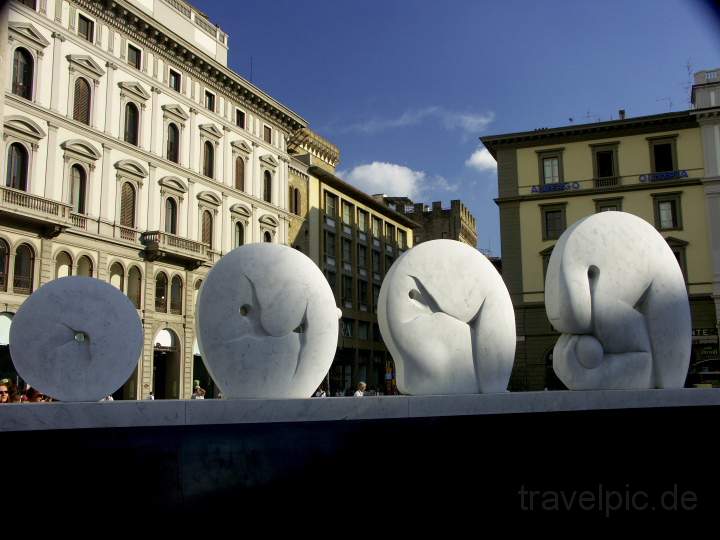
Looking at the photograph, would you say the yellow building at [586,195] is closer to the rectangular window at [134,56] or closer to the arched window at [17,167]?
the rectangular window at [134,56]

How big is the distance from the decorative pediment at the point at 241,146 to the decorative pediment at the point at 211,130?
1288mm

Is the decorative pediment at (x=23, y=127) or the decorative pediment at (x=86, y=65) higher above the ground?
the decorative pediment at (x=86, y=65)

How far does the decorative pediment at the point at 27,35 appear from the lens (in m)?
28.2

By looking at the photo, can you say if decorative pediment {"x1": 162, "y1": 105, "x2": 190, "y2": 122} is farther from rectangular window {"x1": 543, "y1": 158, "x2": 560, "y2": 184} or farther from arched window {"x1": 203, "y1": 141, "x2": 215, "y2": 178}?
rectangular window {"x1": 543, "y1": 158, "x2": 560, "y2": 184}

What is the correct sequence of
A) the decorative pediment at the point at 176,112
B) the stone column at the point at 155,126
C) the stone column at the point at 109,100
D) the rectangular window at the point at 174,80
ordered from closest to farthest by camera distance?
the stone column at the point at 109,100, the stone column at the point at 155,126, the decorative pediment at the point at 176,112, the rectangular window at the point at 174,80

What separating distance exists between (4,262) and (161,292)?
925 centimetres

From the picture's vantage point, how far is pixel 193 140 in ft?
128

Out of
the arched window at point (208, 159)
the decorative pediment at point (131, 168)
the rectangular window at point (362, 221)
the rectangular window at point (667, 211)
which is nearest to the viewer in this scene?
the decorative pediment at point (131, 168)

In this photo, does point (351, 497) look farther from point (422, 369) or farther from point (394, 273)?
point (394, 273)

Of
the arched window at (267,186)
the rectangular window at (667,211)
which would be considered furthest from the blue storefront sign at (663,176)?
the arched window at (267,186)

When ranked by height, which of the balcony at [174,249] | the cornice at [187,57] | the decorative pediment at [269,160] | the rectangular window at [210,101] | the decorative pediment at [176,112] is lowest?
the balcony at [174,249]

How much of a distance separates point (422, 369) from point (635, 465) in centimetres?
259

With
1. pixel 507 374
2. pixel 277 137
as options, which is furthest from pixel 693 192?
pixel 507 374

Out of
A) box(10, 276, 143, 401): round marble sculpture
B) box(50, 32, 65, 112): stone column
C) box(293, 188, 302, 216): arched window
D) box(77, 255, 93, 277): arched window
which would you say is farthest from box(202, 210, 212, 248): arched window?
box(10, 276, 143, 401): round marble sculpture
